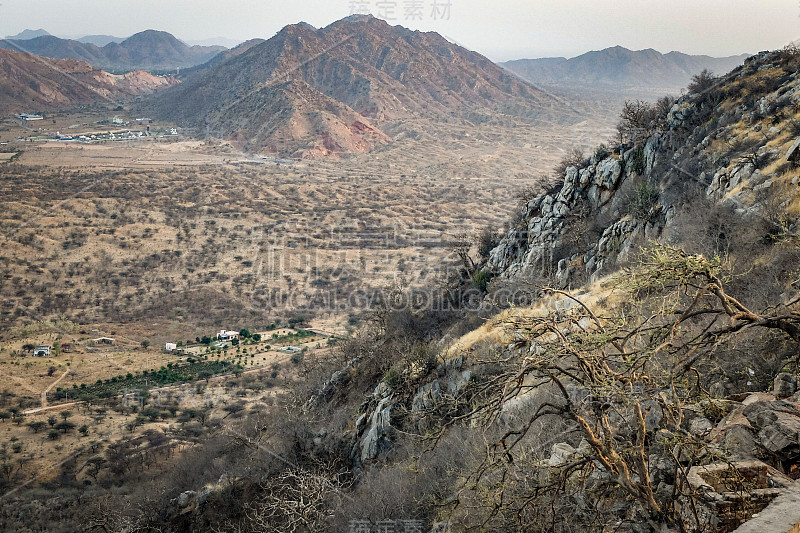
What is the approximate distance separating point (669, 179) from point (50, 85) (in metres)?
149

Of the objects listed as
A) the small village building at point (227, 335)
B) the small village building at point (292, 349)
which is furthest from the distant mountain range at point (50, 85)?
the small village building at point (292, 349)

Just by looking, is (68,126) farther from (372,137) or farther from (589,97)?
(589,97)

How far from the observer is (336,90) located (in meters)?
139

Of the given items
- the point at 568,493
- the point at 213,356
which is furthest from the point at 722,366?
the point at 213,356

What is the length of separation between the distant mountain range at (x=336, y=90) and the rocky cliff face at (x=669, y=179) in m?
82.9

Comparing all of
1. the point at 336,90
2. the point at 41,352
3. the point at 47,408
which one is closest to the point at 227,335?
the point at 41,352

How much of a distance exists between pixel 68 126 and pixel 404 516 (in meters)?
122

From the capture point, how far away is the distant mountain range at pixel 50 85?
11706 centimetres

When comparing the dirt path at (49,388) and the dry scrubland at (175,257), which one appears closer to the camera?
the dirt path at (49,388)

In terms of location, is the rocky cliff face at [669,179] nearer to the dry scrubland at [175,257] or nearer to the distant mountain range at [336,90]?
the dry scrubland at [175,257]

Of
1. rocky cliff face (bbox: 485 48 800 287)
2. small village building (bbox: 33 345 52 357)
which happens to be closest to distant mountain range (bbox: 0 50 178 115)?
small village building (bbox: 33 345 52 357)

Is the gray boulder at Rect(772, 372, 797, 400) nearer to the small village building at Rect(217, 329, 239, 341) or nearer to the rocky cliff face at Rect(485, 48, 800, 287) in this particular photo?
the rocky cliff face at Rect(485, 48, 800, 287)

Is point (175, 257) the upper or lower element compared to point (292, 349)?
upper

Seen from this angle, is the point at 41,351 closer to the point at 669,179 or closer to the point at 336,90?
the point at 669,179
